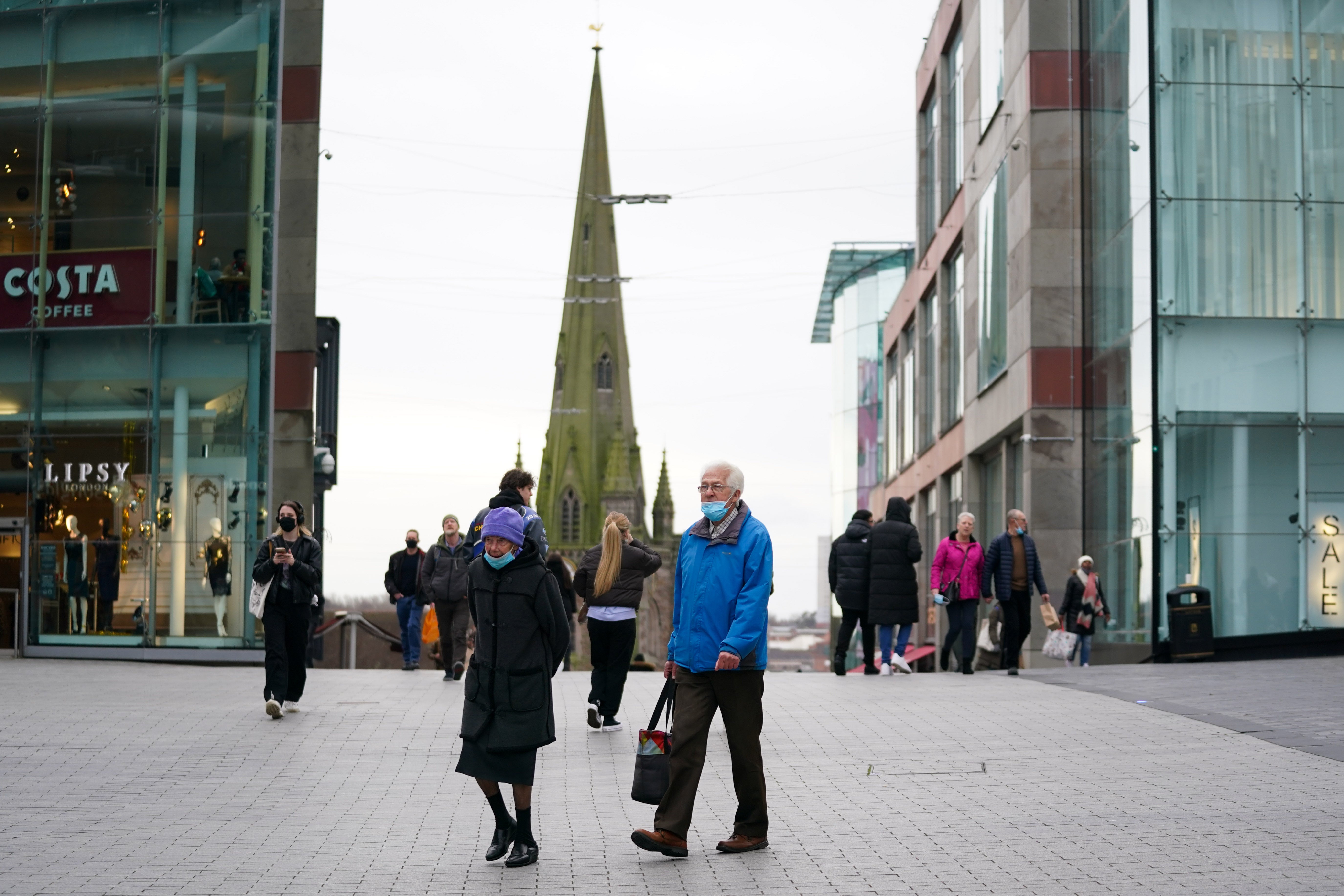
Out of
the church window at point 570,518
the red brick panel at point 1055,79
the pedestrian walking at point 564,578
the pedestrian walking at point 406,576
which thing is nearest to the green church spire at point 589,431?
the church window at point 570,518

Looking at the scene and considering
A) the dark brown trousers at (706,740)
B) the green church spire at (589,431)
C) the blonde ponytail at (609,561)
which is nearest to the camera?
the dark brown trousers at (706,740)

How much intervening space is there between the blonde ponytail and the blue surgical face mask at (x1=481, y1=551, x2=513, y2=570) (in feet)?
15.0

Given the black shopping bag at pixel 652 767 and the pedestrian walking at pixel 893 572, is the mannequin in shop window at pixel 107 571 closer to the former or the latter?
the pedestrian walking at pixel 893 572

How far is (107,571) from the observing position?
2697 centimetres

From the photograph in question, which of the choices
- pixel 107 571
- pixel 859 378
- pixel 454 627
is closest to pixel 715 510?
pixel 454 627

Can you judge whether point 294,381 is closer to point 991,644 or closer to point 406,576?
point 406,576

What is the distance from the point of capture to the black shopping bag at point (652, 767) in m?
8.20

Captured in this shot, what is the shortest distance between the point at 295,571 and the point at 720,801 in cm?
510

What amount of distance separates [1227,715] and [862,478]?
5096 centimetres

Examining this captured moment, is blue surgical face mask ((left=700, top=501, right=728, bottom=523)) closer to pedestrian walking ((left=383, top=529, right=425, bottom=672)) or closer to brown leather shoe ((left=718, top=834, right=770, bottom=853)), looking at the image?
brown leather shoe ((left=718, top=834, right=770, bottom=853))

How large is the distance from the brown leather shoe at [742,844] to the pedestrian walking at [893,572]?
10084 millimetres

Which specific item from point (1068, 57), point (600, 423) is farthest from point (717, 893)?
point (600, 423)

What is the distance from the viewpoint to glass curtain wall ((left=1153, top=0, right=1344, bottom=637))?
2303 cm

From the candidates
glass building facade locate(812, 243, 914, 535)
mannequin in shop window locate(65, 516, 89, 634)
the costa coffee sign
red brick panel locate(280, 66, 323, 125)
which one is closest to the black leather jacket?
mannequin in shop window locate(65, 516, 89, 634)
